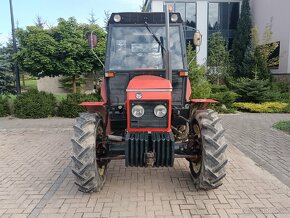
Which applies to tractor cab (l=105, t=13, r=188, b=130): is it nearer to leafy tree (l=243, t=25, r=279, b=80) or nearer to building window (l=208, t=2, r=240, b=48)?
leafy tree (l=243, t=25, r=279, b=80)

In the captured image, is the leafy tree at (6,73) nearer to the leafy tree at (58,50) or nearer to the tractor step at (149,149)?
the leafy tree at (58,50)

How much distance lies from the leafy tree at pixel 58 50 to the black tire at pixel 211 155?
900 centimetres

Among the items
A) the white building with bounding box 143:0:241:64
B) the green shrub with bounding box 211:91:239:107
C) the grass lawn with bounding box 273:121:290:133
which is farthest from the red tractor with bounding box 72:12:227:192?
the white building with bounding box 143:0:241:64

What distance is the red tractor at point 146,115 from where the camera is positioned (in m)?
3.84

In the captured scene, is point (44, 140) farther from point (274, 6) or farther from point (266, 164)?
point (274, 6)

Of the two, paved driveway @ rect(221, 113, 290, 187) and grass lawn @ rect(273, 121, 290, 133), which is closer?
paved driveway @ rect(221, 113, 290, 187)

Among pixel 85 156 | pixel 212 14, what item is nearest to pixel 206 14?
pixel 212 14

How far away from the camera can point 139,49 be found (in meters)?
4.73

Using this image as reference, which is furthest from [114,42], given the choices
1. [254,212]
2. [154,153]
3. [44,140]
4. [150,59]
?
[44,140]

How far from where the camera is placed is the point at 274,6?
18.5 m

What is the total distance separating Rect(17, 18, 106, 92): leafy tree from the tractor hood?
8.40m

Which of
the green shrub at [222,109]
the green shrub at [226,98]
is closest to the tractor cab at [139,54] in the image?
the green shrub at [222,109]

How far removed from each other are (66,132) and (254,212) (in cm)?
643

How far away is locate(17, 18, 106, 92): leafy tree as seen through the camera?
12.3 metres
